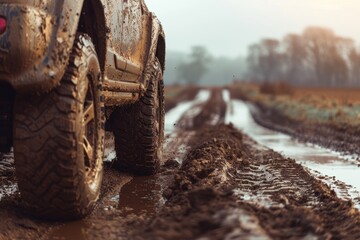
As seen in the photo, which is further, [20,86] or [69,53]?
[69,53]

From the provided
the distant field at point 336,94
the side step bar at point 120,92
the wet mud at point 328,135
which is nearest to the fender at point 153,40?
the side step bar at point 120,92

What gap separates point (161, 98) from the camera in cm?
755

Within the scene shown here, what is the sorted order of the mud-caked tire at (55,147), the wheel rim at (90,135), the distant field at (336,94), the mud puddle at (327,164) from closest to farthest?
the mud-caked tire at (55,147), the wheel rim at (90,135), the mud puddle at (327,164), the distant field at (336,94)

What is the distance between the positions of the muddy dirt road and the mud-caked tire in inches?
7.9

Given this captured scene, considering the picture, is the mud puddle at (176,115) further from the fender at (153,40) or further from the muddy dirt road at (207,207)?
the muddy dirt road at (207,207)

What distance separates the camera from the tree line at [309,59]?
105375 millimetres

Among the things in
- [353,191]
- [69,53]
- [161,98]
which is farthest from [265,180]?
[69,53]

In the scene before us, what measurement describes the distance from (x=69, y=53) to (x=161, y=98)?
3.79m

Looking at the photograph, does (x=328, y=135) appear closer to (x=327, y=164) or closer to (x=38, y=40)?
(x=327, y=164)

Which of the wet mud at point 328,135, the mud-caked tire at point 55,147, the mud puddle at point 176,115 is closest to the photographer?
the mud-caked tire at point 55,147

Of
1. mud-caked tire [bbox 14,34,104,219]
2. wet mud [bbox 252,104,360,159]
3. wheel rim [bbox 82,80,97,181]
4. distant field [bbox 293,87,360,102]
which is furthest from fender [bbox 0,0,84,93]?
distant field [bbox 293,87,360,102]

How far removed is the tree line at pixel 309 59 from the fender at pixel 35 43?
3986 inches

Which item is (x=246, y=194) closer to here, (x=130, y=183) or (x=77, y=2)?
(x=130, y=183)

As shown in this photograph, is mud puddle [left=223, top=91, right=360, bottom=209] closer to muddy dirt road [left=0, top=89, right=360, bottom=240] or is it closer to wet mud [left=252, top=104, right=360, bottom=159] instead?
muddy dirt road [left=0, top=89, right=360, bottom=240]
